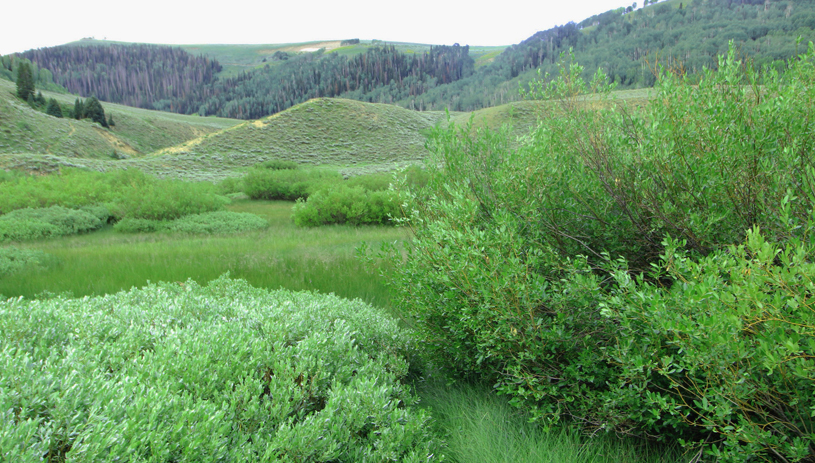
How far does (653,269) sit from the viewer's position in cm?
282

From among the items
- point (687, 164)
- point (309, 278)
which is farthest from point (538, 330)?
point (309, 278)

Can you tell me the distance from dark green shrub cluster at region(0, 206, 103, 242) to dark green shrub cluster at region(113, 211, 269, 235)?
1.11m

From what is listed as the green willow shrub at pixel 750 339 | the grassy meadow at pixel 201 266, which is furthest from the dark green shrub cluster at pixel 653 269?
the grassy meadow at pixel 201 266

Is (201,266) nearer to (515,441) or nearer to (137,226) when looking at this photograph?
(515,441)

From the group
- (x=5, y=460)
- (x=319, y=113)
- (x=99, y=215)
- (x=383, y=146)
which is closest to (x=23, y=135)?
(x=319, y=113)

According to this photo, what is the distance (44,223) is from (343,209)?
9103 mm

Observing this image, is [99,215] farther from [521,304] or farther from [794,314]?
[794,314]

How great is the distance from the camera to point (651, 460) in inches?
101

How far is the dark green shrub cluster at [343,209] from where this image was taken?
49.8ft

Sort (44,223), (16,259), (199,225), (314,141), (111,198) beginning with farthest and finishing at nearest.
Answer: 1. (314,141)
2. (111,198)
3. (199,225)
4. (44,223)
5. (16,259)

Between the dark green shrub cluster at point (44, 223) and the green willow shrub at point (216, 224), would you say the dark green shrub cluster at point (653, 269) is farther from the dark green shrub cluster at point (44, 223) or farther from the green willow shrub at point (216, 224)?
the dark green shrub cluster at point (44, 223)

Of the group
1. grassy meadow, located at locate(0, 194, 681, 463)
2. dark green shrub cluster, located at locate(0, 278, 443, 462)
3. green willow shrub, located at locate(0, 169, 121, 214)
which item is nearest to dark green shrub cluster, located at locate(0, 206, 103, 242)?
grassy meadow, located at locate(0, 194, 681, 463)

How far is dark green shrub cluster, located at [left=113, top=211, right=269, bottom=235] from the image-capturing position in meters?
13.4

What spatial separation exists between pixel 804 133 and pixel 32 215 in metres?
18.3
